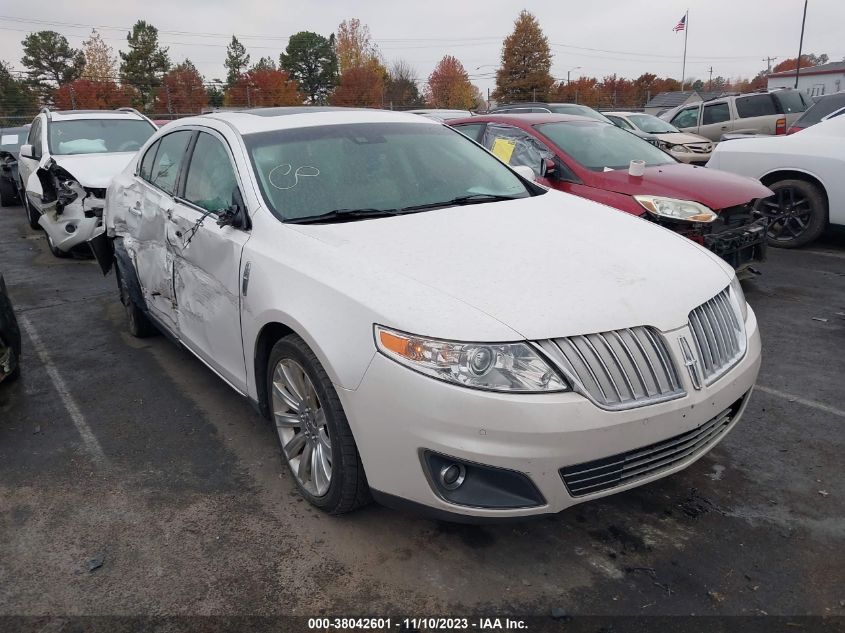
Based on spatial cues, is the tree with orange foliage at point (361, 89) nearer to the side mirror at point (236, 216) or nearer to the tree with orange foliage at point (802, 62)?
the side mirror at point (236, 216)

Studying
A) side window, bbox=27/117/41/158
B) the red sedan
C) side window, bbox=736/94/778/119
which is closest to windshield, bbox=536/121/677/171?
the red sedan

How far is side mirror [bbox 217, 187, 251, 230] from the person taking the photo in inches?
126

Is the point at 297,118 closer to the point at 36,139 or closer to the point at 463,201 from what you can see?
the point at 463,201

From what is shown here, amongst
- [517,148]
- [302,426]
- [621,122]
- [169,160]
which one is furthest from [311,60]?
[302,426]

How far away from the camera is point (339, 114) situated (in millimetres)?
3982

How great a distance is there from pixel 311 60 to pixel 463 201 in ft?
227

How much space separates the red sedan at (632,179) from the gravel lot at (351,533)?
164 cm

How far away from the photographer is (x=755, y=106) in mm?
14805

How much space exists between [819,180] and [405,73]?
75.5 metres

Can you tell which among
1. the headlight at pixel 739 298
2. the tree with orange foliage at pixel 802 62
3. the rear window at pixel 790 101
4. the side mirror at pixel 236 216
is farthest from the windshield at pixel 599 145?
the tree with orange foliage at pixel 802 62

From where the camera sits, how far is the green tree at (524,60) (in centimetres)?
5984

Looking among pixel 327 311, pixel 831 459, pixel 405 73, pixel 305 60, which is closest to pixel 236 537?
pixel 327 311

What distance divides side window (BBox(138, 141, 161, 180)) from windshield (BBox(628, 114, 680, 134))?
11.6 m

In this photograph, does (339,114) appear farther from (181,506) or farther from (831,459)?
(831,459)
